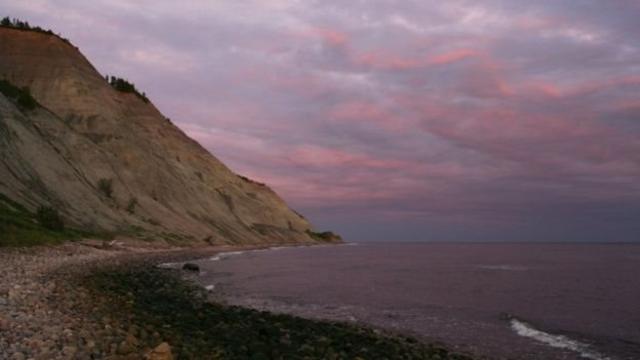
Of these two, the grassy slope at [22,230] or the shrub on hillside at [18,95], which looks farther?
the shrub on hillside at [18,95]

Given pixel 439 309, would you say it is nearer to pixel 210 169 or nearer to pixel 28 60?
pixel 28 60

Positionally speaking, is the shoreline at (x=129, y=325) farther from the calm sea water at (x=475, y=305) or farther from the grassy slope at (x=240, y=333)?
the calm sea water at (x=475, y=305)

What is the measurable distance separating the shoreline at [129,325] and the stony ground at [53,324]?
2 centimetres

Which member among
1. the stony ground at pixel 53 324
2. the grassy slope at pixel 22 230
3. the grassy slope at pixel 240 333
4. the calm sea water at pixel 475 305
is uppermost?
the grassy slope at pixel 22 230

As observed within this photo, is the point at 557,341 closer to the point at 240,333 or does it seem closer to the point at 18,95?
the point at 240,333

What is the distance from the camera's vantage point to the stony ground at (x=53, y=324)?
13.6 meters

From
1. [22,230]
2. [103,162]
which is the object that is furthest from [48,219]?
[103,162]

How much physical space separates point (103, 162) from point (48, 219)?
3689 cm

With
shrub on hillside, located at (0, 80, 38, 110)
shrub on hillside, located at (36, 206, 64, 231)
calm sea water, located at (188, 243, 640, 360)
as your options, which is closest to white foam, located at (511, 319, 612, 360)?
A: calm sea water, located at (188, 243, 640, 360)

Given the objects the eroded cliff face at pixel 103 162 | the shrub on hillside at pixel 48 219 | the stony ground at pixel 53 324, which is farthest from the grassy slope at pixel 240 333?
the eroded cliff face at pixel 103 162

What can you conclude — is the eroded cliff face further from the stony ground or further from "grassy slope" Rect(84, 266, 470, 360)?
"grassy slope" Rect(84, 266, 470, 360)

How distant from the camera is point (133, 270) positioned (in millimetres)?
45531

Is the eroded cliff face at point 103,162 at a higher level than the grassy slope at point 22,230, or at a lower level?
higher

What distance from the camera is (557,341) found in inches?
1016
